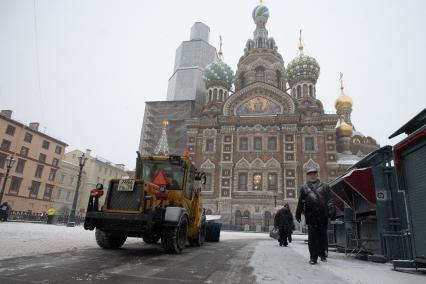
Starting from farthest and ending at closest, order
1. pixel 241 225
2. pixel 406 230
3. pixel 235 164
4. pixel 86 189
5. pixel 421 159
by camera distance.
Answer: pixel 86 189 < pixel 235 164 < pixel 241 225 < pixel 406 230 < pixel 421 159

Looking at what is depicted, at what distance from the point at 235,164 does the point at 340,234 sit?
82.8 ft

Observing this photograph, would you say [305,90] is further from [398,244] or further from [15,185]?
[15,185]

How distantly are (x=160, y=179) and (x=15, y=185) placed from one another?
3922cm

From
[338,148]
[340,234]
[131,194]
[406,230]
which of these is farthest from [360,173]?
[338,148]

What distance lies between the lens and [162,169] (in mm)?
7820

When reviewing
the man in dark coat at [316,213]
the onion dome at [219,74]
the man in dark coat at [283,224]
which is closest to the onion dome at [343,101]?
the onion dome at [219,74]

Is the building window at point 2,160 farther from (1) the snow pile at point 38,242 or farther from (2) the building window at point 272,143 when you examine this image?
(2) the building window at point 272,143

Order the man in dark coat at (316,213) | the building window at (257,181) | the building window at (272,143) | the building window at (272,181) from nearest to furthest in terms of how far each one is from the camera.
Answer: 1. the man in dark coat at (316,213)
2. the building window at (272,181)
3. the building window at (257,181)
4. the building window at (272,143)

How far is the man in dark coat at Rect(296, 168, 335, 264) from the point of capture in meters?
5.86

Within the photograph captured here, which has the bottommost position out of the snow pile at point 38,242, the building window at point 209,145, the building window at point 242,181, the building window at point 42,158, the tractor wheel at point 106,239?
the snow pile at point 38,242

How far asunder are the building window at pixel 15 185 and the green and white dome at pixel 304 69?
40.0m

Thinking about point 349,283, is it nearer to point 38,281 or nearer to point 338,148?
point 38,281

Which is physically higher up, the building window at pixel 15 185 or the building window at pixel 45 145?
the building window at pixel 45 145

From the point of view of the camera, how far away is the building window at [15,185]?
37.2m
